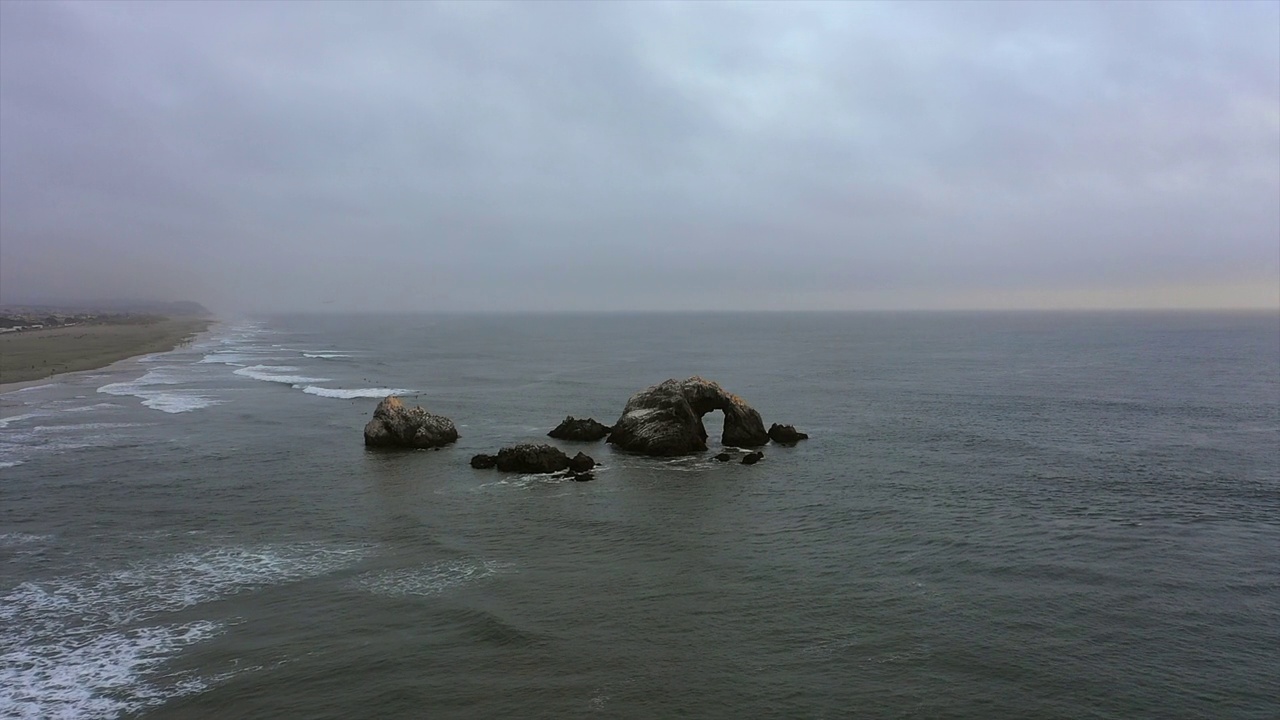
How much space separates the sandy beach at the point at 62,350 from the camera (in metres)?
76.8

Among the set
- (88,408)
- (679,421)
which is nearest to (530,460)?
(679,421)

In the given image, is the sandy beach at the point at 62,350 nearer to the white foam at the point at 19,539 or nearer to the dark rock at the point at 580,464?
the white foam at the point at 19,539

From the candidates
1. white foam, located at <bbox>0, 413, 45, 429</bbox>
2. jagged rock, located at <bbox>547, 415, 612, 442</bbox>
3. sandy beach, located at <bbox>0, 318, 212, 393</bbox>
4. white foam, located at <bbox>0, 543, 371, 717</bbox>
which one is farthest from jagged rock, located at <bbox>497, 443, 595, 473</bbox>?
sandy beach, located at <bbox>0, 318, 212, 393</bbox>

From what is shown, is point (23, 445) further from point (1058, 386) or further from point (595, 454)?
point (1058, 386)

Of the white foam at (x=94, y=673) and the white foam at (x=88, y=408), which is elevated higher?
the white foam at (x=88, y=408)

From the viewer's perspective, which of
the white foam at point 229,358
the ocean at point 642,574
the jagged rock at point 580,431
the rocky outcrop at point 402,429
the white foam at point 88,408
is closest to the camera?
the ocean at point 642,574

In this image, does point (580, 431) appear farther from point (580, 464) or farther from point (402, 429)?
point (402, 429)

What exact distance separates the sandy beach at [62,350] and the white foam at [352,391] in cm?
2373

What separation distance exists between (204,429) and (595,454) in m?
25.8

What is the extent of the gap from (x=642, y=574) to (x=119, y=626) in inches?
564

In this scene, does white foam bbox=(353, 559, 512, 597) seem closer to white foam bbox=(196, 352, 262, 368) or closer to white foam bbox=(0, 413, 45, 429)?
white foam bbox=(0, 413, 45, 429)

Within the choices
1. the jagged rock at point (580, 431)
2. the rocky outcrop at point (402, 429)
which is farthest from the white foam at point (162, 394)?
the jagged rock at point (580, 431)

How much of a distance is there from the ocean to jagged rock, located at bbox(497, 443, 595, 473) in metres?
0.97

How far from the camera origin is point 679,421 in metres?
45.6
